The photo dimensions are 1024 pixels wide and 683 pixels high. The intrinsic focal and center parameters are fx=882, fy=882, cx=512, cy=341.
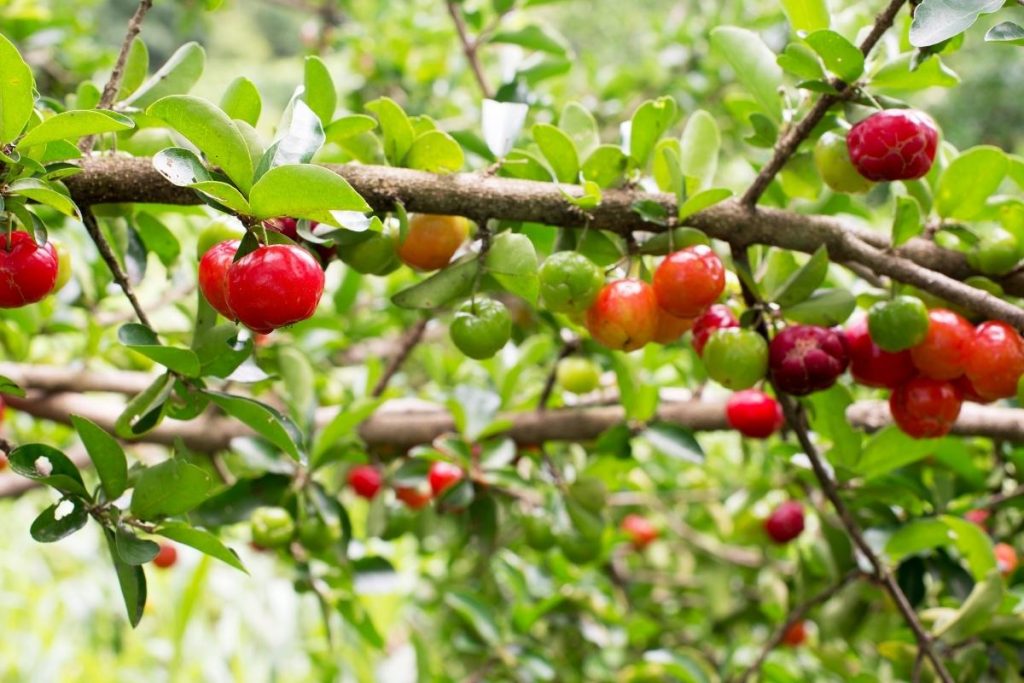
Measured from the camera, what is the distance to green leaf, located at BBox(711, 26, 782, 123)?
105 centimetres

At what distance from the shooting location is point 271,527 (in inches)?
51.6

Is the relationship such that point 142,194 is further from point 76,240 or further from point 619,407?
point 619,407

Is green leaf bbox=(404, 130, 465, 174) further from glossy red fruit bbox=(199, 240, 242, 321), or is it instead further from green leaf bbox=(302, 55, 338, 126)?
glossy red fruit bbox=(199, 240, 242, 321)

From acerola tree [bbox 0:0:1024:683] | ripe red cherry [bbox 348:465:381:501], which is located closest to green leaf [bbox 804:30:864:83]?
acerola tree [bbox 0:0:1024:683]

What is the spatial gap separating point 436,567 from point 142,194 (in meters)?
2.10

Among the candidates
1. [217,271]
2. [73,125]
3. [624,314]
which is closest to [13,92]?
[73,125]

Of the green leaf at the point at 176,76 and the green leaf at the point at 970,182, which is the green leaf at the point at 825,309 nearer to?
the green leaf at the point at 970,182

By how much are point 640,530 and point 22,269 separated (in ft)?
6.08

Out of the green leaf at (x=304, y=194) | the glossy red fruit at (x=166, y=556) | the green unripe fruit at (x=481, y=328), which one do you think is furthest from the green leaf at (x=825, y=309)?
the glossy red fruit at (x=166, y=556)

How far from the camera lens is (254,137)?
0.80 metres

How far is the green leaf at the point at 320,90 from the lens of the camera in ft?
3.06

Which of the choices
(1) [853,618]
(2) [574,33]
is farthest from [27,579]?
(2) [574,33]

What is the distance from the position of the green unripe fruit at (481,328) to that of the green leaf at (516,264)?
36 mm

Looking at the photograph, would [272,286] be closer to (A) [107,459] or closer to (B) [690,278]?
(A) [107,459]
